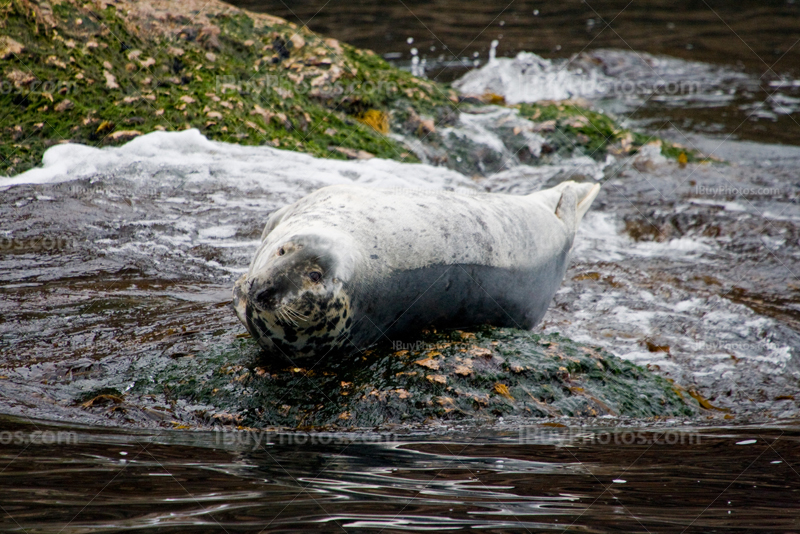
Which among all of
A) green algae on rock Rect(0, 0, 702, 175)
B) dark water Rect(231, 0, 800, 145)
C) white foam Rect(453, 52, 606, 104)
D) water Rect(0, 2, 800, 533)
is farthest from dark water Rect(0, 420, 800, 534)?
white foam Rect(453, 52, 606, 104)

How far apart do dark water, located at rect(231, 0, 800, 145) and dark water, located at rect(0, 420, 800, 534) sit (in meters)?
8.12

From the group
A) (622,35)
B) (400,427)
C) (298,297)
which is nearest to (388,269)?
(298,297)

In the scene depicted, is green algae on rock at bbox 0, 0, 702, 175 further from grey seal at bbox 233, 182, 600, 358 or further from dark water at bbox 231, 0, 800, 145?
grey seal at bbox 233, 182, 600, 358

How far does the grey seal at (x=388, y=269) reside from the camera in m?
2.87

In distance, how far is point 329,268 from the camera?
287cm

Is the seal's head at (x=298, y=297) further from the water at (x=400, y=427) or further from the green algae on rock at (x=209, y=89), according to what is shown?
the green algae on rock at (x=209, y=89)

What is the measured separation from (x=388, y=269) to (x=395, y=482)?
1.20 meters

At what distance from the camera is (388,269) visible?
3.11 metres

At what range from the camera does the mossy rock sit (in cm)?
289

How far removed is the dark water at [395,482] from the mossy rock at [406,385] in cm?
19

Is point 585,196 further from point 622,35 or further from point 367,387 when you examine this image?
point 622,35

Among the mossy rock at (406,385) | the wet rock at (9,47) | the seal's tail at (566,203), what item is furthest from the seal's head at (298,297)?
the wet rock at (9,47)

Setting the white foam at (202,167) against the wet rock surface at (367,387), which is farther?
the white foam at (202,167)

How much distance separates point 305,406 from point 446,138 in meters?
5.24
